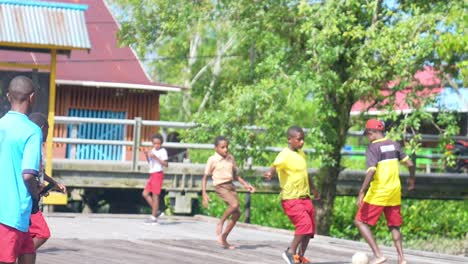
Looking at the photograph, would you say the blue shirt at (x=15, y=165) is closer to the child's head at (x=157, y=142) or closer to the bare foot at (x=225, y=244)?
the bare foot at (x=225, y=244)

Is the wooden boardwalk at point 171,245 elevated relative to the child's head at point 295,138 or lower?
lower

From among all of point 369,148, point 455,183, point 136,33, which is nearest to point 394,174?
point 369,148

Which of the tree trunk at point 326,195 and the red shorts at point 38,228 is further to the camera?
the tree trunk at point 326,195

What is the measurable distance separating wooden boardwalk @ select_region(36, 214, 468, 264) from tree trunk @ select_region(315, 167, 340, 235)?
3241 mm

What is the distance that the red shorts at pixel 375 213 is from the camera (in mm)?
12789

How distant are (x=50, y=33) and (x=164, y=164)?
3048mm

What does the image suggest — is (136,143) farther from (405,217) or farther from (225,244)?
(225,244)

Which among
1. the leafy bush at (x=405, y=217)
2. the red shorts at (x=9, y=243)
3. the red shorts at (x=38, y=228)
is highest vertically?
the red shorts at (x=9, y=243)

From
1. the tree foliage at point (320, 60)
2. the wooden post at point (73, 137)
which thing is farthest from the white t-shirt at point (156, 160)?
the wooden post at point (73, 137)

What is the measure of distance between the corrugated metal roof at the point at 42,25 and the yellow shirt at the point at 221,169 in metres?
4.86

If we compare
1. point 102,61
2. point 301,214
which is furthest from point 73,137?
point 301,214

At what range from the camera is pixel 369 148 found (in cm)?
1273

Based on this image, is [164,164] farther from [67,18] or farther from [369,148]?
[369,148]

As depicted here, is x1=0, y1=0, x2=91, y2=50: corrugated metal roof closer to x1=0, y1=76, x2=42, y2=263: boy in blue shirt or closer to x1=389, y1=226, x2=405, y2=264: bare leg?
x1=389, y1=226, x2=405, y2=264: bare leg
